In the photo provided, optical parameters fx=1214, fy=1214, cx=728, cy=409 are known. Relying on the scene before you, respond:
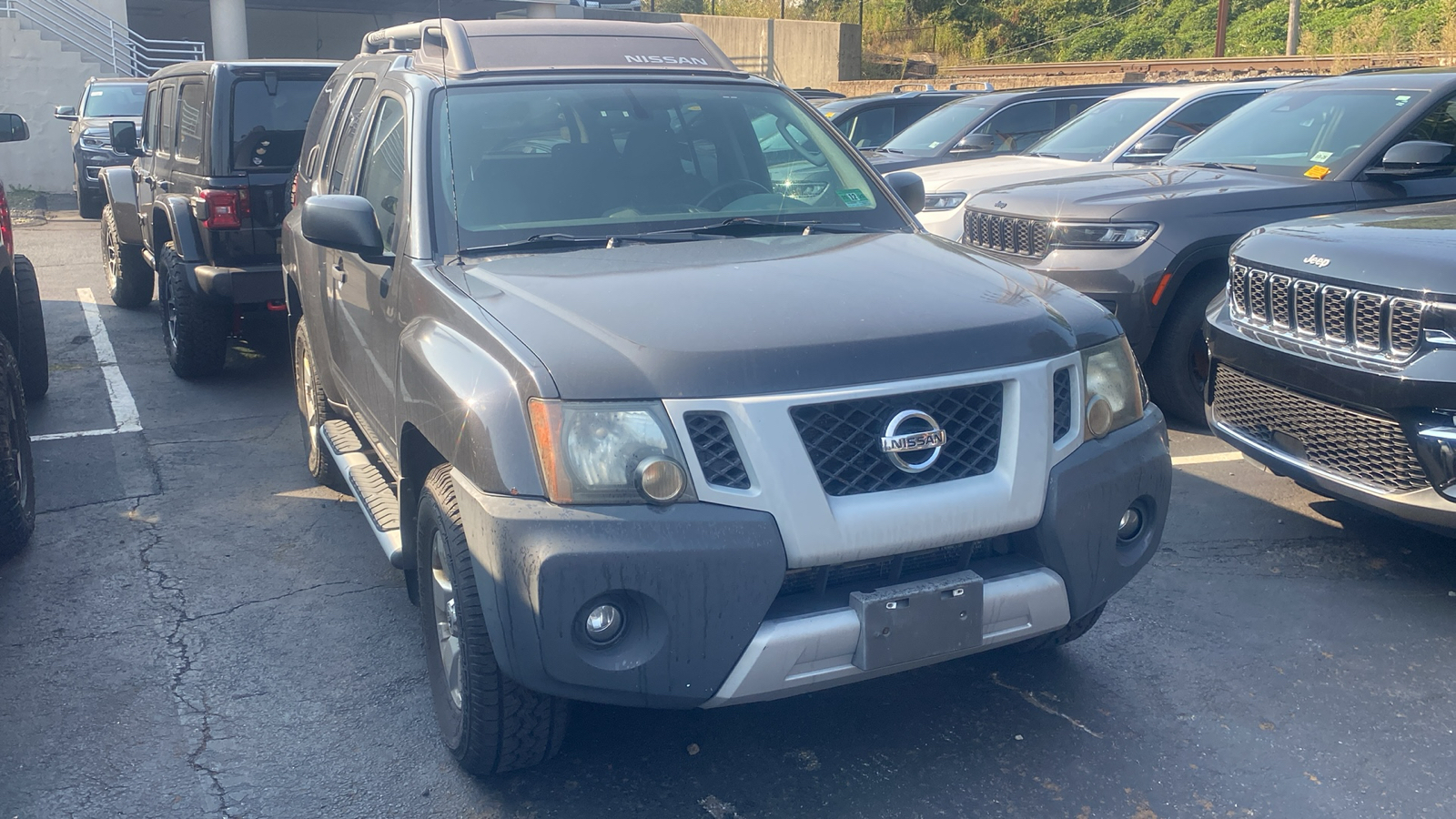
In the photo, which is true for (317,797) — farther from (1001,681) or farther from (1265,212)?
(1265,212)

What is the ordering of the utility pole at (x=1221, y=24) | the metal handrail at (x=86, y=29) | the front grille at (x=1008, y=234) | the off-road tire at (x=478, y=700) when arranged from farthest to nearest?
the utility pole at (x=1221, y=24) → the metal handrail at (x=86, y=29) → the front grille at (x=1008, y=234) → the off-road tire at (x=478, y=700)

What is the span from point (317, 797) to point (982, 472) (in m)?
1.85

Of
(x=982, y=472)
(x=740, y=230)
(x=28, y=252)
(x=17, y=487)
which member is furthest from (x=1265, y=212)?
(x=28, y=252)

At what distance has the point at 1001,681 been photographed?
3.63 m

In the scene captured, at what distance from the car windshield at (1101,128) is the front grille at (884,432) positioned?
685 centimetres

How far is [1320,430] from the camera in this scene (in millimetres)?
4375

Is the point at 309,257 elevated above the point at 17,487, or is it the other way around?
the point at 309,257

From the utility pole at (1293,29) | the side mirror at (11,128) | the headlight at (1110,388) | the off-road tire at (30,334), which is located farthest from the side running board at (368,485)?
the utility pole at (1293,29)

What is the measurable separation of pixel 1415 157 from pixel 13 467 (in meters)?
6.32

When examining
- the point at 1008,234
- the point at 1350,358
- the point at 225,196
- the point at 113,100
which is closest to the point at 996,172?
the point at 1008,234

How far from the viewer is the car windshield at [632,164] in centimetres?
373

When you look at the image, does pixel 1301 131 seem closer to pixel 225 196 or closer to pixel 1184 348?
pixel 1184 348

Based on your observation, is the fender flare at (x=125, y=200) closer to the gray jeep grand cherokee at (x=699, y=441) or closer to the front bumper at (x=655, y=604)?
the gray jeep grand cherokee at (x=699, y=441)

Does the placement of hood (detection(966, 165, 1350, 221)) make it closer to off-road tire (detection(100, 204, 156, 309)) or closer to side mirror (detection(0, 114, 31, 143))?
side mirror (detection(0, 114, 31, 143))
